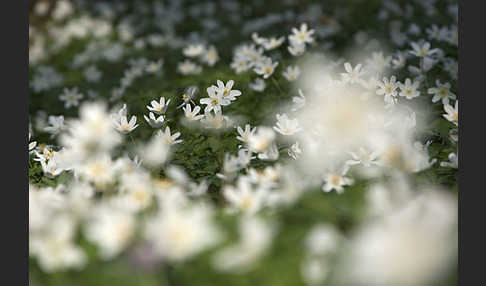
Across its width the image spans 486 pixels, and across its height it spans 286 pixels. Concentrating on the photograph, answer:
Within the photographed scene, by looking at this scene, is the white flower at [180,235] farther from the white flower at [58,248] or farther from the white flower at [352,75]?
the white flower at [352,75]

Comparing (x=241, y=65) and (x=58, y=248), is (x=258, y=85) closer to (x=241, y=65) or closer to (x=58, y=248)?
(x=241, y=65)

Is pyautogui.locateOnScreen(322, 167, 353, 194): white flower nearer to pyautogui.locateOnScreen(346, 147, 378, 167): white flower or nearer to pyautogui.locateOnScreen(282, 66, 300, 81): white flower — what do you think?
pyautogui.locateOnScreen(346, 147, 378, 167): white flower

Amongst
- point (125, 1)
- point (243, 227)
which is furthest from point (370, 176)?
point (125, 1)

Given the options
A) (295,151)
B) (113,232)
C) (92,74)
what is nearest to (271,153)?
(295,151)

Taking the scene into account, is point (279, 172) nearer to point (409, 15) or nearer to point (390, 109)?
point (390, 109)

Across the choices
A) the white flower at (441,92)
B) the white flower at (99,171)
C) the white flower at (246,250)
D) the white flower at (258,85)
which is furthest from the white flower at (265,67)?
the white flower at (246,250)

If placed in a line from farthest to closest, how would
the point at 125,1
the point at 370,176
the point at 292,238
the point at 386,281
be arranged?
the point at 125,1 < the point at 370,176 < the point at 292,238 < the point at 386,281

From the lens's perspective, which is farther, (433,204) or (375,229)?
(375,229)
